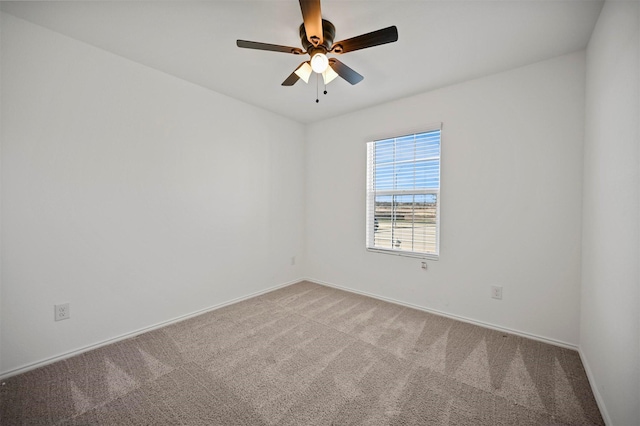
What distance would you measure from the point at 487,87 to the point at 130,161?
3570 millimetres

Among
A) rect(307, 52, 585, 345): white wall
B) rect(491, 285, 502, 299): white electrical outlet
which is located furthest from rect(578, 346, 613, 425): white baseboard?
rect(491, 285, 502, 299): white electrical outlet

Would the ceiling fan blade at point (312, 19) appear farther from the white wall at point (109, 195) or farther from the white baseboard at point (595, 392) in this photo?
the white baseboard at point (595, 392)

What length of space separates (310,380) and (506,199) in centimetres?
241

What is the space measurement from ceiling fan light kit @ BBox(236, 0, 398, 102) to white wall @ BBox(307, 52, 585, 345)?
4.71 feet

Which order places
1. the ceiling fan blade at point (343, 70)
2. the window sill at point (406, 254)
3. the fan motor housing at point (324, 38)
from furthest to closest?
the window sill at point (406, 254) → the ceiling fan blade at point (343, 70) → the fan motor housing at point (324, 38)

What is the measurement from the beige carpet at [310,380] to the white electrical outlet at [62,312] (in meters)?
0.34

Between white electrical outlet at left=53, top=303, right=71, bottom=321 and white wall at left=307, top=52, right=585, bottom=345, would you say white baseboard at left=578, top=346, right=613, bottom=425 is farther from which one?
white electrical outlet at left=53, top=303, right=71, bottom=321

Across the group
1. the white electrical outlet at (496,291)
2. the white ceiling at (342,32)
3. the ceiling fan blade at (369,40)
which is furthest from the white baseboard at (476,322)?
the ceiling fan blade at (369,40)

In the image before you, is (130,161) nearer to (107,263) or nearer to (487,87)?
(107,263)

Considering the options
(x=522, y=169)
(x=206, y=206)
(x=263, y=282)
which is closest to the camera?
(x=522, y=169)

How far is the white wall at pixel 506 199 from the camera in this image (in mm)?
2170

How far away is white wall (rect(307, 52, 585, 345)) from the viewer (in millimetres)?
2170

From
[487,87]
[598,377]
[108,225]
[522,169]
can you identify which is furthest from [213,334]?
[487,87]

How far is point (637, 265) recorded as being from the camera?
1166 mm
